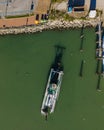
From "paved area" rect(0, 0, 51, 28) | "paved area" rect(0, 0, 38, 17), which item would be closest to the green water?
"paved area" rect(0, 0, 51, 28)

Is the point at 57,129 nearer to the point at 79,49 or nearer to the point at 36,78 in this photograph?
the point at 36,78

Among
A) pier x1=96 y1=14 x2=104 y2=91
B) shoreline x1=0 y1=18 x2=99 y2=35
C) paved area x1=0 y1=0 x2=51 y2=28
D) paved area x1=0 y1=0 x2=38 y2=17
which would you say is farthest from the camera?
paved area x1=0 y1=0 x2=38 y2=17

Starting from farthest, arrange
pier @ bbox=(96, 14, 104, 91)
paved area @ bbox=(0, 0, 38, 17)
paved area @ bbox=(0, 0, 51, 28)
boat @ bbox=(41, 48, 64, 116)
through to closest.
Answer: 1. paved area @ bbox=(0, 0, 38, 17)
2. paved area @ bbox=(0, 0, 51, 28)
3. boat @ bbox=(41, 48, 64, 116)
4. pier @ bbox=(96, 14, 104, 91)

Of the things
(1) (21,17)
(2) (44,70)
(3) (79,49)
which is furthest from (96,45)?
(1) (21,17)

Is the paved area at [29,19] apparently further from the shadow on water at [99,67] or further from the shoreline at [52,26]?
the shadow on water at [99,67]

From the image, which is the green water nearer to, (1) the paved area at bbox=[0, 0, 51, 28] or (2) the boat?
(2) the boat

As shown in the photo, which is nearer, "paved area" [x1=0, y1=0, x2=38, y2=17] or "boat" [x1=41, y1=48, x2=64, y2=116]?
"boat" [x1=41, y1=48, x2=64, y2=116]
